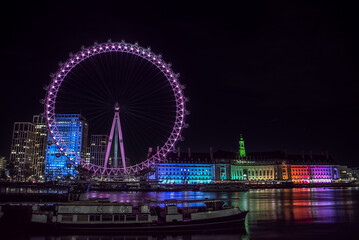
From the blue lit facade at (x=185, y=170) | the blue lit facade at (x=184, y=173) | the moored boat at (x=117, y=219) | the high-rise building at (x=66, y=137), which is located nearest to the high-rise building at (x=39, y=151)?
the high-rise building at (x=66, y=137)

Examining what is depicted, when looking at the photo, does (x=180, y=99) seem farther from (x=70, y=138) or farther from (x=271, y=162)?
(x=70, y=138)

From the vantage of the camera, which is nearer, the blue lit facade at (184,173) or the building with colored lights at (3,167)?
the building with colored lights at (3,167)

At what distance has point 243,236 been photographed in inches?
835

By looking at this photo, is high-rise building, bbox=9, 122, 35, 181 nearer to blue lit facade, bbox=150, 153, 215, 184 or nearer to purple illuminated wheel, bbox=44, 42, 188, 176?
blue lit facade, bbox=150, 153, 215, 184

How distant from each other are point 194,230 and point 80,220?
8.19 metres

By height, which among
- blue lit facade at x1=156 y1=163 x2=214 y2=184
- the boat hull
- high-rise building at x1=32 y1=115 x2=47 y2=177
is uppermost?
high-rise building at x1=32 y1=115 x2=47 y2=177

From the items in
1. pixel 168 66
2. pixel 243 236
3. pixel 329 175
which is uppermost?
pixel 168 66

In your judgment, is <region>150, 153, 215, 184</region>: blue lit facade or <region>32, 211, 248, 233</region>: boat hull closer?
<region>32, 211, 248, 233</region>: boat hull

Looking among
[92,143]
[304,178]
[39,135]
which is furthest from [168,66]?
[92,143]

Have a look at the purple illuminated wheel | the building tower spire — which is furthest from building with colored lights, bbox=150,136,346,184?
the purple illuminated wheel

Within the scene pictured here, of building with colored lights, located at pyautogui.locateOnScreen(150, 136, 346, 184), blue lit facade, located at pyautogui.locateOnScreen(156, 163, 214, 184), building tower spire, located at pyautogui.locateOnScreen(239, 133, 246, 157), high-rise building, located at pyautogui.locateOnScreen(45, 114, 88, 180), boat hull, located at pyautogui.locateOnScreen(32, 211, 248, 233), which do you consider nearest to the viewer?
boat hull, located at pyautogui.locateOnScreen(32, 211, 248, 233)

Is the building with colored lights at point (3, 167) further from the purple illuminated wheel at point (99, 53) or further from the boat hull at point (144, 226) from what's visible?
the boat hull at point (144, 226)

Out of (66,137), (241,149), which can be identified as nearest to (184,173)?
(241,149)

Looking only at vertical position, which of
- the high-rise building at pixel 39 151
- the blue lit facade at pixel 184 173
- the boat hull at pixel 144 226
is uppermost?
the high-rise building at pixel 39 151
